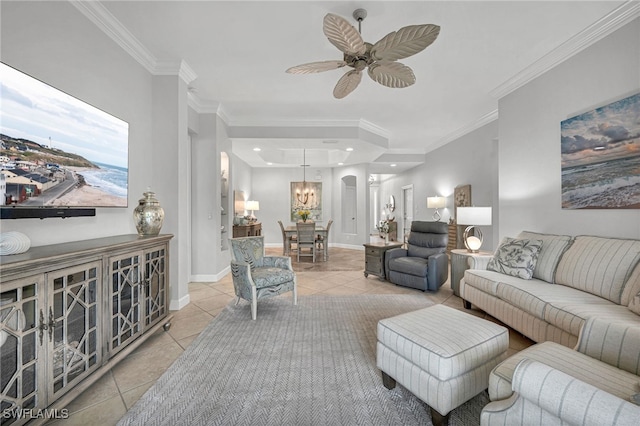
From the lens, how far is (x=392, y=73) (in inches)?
91.1

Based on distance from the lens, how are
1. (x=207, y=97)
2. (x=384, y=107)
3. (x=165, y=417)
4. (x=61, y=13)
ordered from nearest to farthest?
(x=165, y=417) → (x=61, y=13) → (x=207, y=97) → (x=384, y=107)

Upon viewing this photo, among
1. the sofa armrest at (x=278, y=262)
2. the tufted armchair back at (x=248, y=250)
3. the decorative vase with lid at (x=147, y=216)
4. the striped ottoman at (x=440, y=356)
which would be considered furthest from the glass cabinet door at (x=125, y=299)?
the striped ottoman at (x=440, y=356)

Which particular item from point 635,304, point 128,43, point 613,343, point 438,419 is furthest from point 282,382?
point 128,43

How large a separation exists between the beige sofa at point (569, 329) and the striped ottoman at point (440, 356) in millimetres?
188

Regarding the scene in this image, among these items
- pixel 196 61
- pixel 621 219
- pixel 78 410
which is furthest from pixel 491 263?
pixel 196 61

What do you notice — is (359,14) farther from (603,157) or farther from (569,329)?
(569,329)

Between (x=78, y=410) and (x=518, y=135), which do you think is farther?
(x=518, y=135)

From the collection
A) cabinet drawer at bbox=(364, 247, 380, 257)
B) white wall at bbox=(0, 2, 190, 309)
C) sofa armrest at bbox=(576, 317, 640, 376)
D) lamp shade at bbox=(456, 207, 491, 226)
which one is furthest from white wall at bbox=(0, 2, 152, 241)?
lamp shade at bbox=(456, 207, 491, 226)

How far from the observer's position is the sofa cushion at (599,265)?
204 cm

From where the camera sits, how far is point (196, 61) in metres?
3.04

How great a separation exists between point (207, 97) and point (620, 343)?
489 cm

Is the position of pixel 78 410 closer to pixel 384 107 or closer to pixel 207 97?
pixel 207 97

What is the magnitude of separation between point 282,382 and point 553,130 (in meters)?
3.83

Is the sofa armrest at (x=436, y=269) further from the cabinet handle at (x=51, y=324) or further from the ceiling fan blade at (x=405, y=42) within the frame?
the cabinet handle at (x=51, y=324)
